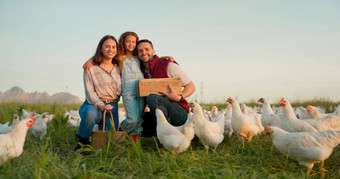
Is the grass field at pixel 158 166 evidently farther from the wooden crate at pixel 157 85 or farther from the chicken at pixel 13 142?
the wooden crate at pixel 157 85

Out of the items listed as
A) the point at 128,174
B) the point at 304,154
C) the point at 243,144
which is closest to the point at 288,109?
the point at 243,144

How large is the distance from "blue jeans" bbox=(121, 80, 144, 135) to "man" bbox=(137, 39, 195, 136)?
251 mm

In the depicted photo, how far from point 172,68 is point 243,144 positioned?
70.0 inches

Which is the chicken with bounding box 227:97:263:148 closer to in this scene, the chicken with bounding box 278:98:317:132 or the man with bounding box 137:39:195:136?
the chicken with bounding box 278:98:317:132

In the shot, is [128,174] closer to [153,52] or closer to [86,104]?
[86,104]

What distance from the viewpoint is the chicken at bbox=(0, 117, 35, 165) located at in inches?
125

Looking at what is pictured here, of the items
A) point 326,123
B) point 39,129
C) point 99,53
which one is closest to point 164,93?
point 99,53

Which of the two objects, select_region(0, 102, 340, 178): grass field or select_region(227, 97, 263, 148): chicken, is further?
select_region(227, 97, 263, 148): chicken

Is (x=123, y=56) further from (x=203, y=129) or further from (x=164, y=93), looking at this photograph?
(x=203, y=129)

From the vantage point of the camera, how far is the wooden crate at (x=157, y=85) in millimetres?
4363

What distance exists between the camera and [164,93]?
441 cm

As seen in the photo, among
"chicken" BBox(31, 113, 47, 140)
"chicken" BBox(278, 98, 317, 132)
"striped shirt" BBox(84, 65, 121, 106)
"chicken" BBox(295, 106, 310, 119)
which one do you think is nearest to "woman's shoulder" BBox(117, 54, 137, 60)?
"striped shirt" BBox(84, 65, 121, 106)

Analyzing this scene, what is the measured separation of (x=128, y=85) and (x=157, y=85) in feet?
1.64

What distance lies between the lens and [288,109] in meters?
4.44
